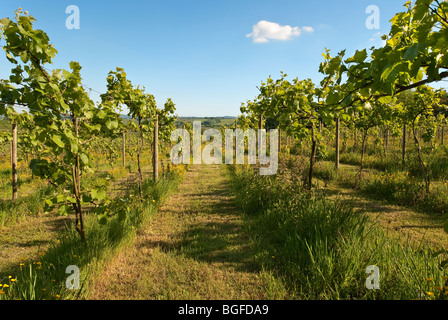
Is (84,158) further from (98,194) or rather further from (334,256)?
(334,256)

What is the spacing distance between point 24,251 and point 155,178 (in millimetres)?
3980

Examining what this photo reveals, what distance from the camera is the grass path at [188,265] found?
270cm

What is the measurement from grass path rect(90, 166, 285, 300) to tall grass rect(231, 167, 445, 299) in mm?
314

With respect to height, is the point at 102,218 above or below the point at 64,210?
below

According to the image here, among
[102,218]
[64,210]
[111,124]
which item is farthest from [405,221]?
[64,210]

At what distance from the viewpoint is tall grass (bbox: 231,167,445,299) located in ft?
7.66

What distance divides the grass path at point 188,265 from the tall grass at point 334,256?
0.31 metres

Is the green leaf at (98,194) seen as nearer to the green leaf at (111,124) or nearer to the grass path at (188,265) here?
the green leaf at (111,124)

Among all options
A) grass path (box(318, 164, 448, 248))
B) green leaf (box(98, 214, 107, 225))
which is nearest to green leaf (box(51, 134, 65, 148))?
green leaf (box(98, 214, 107, 225))

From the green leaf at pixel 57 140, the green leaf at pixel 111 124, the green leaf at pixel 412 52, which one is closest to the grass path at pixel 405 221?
the green leaf at pixel 412 52

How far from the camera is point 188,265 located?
329 cm

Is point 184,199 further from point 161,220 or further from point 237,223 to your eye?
point 237,223

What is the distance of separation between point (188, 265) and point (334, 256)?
1.97m
